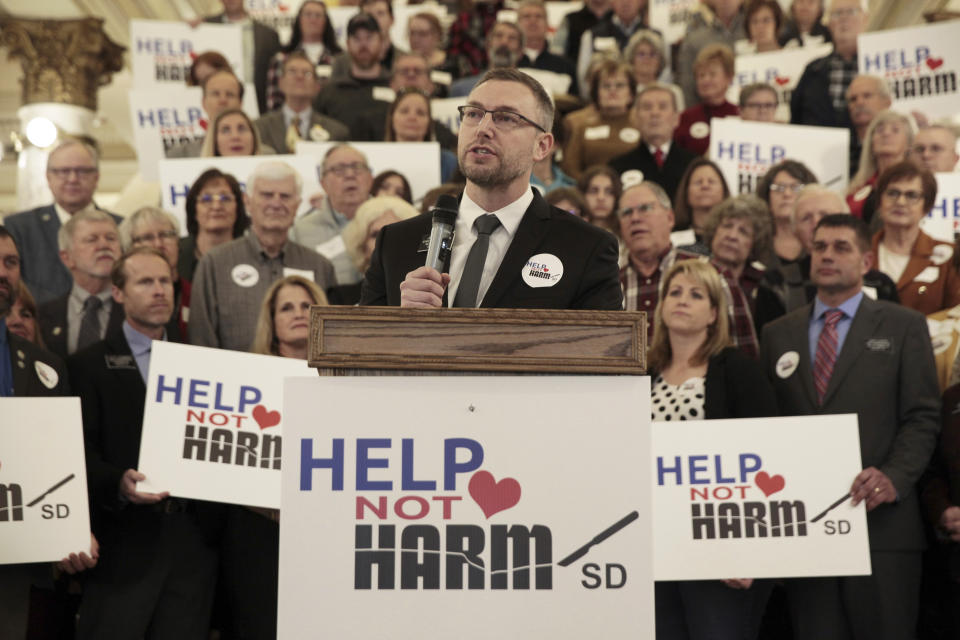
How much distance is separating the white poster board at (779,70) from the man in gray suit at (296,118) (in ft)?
10.1

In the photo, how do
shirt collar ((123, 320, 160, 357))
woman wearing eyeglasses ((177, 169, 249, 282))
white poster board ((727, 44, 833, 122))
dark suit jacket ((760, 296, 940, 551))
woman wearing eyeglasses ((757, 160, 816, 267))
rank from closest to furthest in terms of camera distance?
dark suit jacket ((760, 296, 940, 551))
shirt collar ((123, 320, 160, 357))
woman wearing eyeglasses ((177, 169, 249, 282))
woman wearing eyeglasses ((757, 160, 816, 267))
white poster board ((727, 44, 833, 122))

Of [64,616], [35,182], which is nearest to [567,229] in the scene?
[64,616]

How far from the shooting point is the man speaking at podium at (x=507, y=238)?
7.38ft

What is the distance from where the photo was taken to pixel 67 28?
12.9 m

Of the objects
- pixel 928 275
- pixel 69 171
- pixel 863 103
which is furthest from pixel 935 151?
pixel 69 171

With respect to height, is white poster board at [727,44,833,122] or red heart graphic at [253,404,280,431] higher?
white poster board at [727,44,833,122]

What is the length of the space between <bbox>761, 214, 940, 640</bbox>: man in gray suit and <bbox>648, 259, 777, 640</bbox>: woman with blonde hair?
0.22m

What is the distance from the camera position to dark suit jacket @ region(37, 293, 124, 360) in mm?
4953

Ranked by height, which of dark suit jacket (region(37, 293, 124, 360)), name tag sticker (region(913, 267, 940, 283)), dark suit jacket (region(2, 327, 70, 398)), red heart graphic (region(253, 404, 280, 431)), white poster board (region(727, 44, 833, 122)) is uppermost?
white poster board (region(727, 44, 833, 122))

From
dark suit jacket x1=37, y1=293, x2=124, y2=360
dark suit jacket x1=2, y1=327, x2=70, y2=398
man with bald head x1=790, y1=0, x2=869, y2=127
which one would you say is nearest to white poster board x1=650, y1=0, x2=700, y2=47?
man with bald head x1=790, y1=0, x2=869, y2=127

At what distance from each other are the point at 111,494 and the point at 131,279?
0.93 m

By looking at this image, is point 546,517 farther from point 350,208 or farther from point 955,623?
point 350,208

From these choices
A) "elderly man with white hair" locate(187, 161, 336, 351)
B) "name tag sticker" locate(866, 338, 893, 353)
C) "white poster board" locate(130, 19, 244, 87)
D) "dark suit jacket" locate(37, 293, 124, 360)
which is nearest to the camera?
"name tag sticker" locate(866, 338, 893, 353)

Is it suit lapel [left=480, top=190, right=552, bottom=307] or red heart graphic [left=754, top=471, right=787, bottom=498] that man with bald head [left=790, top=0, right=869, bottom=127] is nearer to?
red heart graphic [left=754, top=471, right=787, bottom=498]
